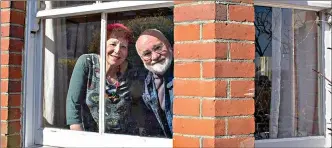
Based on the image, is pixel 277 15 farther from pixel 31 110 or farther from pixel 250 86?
pixel 31 110

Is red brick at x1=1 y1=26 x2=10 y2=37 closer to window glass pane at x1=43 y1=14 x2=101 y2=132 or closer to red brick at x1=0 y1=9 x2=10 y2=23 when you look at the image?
red brick at x1=0 y1=9 x2=10 y2=23

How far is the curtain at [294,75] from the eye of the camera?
261 cm

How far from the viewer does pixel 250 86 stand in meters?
2.16

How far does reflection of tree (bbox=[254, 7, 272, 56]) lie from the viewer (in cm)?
254

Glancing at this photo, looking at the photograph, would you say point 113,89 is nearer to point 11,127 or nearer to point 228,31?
point 11,127

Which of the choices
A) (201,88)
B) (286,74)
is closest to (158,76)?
(201,88)

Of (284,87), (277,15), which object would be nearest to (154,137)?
(284,87)

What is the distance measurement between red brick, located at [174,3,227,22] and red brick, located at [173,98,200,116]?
0.44 metres

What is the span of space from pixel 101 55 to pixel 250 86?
1.06 meters

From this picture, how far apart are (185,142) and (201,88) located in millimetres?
305

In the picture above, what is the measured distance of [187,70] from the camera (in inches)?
83.4

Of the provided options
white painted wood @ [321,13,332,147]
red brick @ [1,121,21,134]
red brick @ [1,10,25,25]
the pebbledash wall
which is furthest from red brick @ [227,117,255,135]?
red brick @ [1,10,25,25]

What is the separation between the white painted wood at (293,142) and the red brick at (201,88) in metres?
0.60

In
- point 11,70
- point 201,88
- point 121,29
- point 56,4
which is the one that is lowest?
point 201,88
